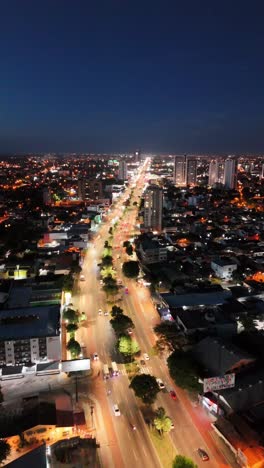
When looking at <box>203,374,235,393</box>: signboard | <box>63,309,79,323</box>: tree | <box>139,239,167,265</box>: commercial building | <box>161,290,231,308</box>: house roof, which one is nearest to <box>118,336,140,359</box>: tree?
<box>63,309,79,323</box>: tree

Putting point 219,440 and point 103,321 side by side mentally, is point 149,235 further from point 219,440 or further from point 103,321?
point 219,440

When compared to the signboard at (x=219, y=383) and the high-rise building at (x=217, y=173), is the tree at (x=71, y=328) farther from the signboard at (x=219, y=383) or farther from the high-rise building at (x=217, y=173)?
the high-rise building at (x=217, y=173)

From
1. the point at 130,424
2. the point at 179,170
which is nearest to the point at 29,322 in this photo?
the point at 130,424

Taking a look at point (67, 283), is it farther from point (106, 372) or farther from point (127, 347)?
point (106, 372)

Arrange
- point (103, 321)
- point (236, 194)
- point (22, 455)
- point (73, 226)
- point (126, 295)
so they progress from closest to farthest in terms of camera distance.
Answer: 1. point (22, 455)
2. point (103, 321)
3. point (126, 295)
4. point (73, 226)
5. point (236, 194)

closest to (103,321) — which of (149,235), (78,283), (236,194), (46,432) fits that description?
(78,283)

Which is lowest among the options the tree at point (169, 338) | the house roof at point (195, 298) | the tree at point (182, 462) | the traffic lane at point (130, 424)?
the traffic lane at point (130, 424)

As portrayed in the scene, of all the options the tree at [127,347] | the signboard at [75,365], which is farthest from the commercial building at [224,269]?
the signboard at [75,365]
